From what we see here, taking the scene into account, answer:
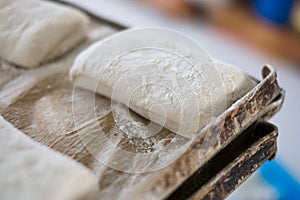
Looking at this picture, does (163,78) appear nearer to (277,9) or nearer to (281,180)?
(281,180)

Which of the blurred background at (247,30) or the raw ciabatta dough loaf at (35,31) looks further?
the blurred background at (247,30)

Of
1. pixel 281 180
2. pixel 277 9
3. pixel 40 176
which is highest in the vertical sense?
pixel 40 176

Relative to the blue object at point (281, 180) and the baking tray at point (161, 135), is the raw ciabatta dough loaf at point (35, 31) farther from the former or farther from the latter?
the blue object at point (281, 180)

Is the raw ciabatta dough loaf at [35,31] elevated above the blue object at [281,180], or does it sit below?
above

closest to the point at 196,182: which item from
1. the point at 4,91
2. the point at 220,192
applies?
the point at 220,192

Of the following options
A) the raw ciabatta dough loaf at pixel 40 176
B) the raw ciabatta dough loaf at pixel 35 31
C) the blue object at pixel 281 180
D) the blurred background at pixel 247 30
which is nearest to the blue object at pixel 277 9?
the blurred background at pixel 247 30

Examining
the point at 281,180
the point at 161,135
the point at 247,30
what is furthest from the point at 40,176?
the point at 247,30

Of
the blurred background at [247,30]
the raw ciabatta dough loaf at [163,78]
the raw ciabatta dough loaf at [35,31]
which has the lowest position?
the blurred background at [247,30]
